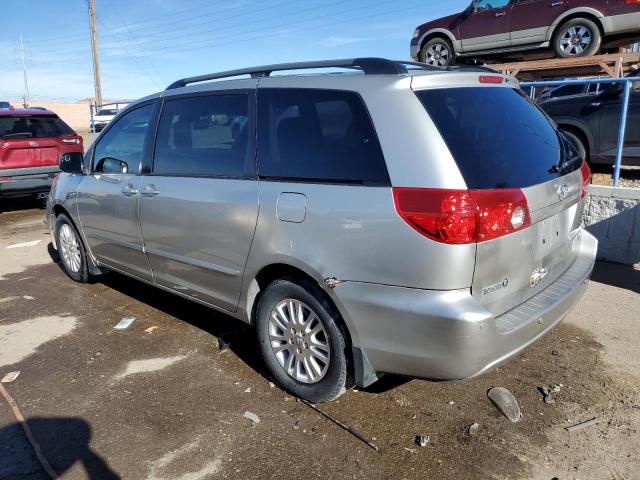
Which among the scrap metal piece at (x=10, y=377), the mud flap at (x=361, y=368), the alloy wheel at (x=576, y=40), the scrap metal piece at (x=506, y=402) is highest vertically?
the alloy wheel at (x=576, y=40)

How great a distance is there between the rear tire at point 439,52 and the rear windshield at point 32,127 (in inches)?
268

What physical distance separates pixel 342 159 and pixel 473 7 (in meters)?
8.22

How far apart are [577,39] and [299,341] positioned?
780 cm

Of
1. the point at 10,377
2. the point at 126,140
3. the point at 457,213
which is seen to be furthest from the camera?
the point at 126,140

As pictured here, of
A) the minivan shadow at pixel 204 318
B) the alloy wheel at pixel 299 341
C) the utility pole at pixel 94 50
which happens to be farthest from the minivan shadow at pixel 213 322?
the utility pole at pixel 94 50

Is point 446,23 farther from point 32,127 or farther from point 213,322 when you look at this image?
point 213,322

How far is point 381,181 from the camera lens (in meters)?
2.59

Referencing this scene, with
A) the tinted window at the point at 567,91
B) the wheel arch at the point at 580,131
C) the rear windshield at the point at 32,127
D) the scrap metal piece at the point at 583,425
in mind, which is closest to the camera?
the scrap metal piece at the point at 583,425

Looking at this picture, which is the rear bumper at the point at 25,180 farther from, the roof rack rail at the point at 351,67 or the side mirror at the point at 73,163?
the roof rack rail at the point at 351,67

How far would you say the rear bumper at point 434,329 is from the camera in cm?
241

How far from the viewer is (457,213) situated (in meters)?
2.38

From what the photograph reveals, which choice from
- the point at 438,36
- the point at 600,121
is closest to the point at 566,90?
the point at 438,36

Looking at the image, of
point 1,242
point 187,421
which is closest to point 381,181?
point 187,421

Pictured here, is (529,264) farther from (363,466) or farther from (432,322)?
(363,466)
